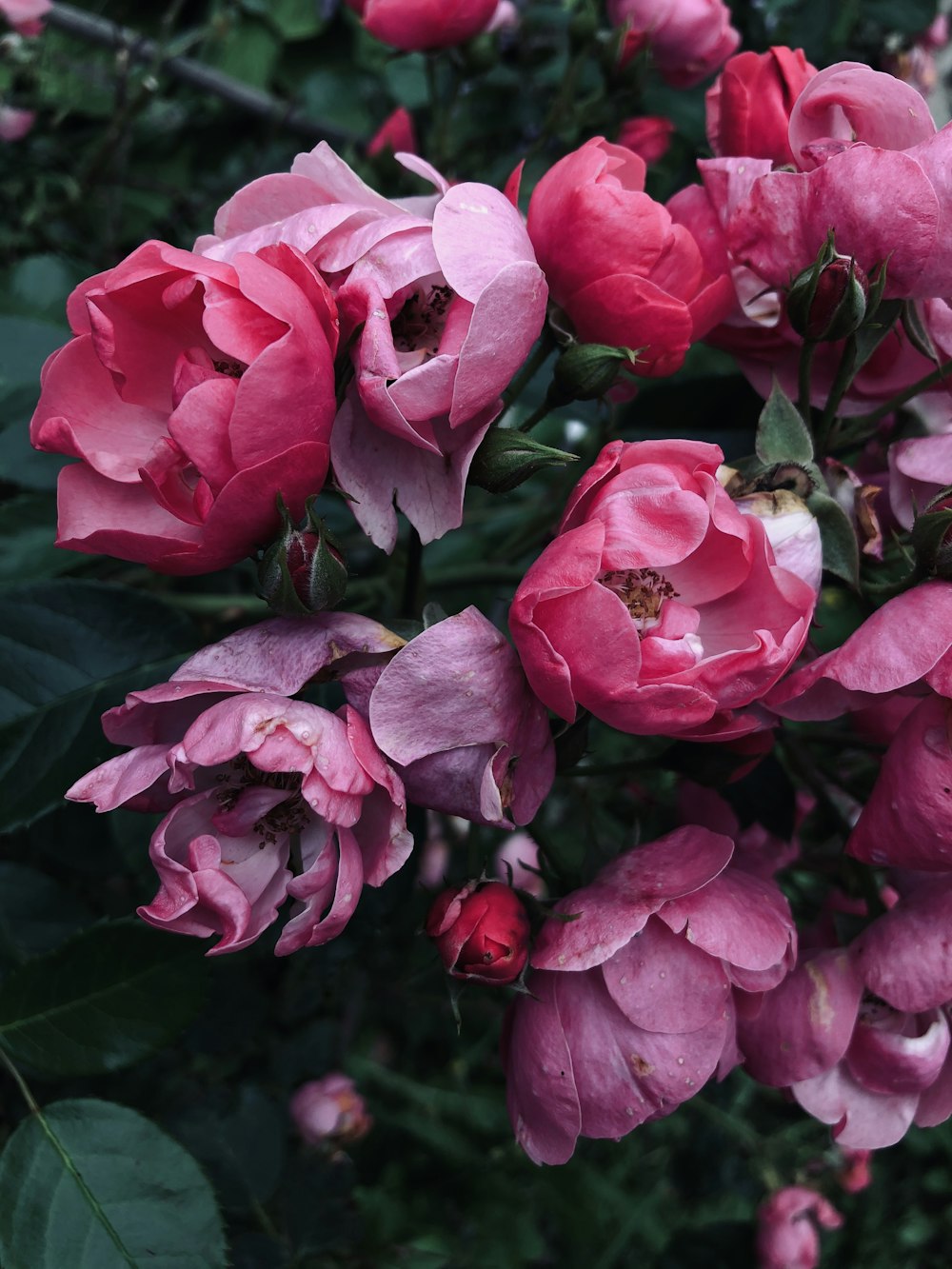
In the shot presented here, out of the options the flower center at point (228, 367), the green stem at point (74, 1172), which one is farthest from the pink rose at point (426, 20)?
the green stem at point (74, 1172)

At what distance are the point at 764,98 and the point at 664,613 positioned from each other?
390 millimetres

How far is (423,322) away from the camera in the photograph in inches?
28.1

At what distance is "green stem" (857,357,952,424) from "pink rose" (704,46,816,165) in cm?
19

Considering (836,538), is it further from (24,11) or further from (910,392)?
(24,11)

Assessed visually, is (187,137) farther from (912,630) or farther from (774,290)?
(912,630)

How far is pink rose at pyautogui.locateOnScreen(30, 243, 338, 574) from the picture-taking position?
1.83 ft

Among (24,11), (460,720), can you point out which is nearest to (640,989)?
(460,720)

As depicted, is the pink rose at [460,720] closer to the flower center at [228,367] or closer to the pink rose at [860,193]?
the flower center at [228,367]

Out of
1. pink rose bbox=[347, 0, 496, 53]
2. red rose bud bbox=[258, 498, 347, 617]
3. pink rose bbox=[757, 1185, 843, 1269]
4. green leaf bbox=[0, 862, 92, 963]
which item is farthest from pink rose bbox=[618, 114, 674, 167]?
pink rose bbox=[757, 1185, 843, 1269]

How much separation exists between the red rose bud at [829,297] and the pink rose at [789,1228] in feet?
4.04

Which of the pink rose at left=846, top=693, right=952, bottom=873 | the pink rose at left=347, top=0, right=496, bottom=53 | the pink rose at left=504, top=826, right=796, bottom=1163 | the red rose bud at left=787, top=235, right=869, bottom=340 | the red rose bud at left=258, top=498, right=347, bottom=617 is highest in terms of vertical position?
the pink rose at left=347, top=0, right=496, bottom=53

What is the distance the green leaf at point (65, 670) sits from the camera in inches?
30.1

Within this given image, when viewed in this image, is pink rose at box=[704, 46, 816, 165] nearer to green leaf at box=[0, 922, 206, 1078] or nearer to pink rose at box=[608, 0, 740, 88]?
pink rose at box=[608, 0, 740, 88]

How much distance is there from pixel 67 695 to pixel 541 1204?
4.22 ft
